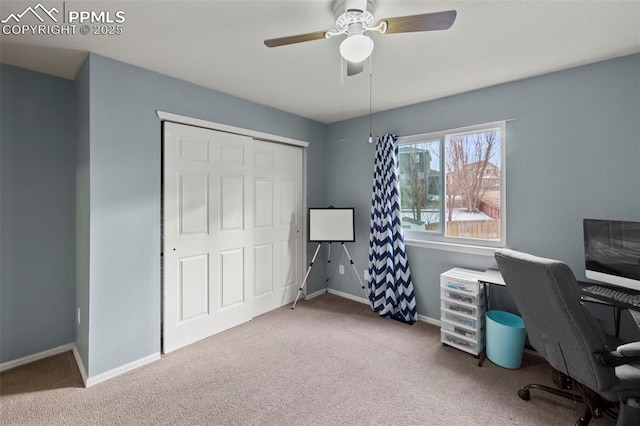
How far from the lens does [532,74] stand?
2.49 meters

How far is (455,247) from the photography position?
3021mm

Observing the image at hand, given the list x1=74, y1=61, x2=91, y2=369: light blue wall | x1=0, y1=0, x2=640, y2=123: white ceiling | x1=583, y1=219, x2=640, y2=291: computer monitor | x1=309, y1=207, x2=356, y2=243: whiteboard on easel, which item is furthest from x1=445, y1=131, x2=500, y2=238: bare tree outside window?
x1=74, y1=61, x2=91, y2=369: light blue wall

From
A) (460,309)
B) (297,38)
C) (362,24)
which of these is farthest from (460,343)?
(297,38)

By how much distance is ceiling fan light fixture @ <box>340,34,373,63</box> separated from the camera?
139cm

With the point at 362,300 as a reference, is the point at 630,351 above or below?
above

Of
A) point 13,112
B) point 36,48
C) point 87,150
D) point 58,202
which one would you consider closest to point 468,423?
point 87,150

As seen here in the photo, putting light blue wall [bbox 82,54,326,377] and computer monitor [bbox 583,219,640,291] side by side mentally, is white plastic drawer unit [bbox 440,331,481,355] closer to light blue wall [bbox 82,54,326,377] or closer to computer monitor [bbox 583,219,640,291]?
computer monitor [bbox 583,219,640,291]

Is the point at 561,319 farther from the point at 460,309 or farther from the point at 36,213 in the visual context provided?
the point at 36,213

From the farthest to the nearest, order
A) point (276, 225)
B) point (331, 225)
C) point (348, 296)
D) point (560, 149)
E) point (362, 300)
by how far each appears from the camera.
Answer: point (348, 296) < point (362, 300) < point (331, 225) < point (276, 225) < point (560, 149)

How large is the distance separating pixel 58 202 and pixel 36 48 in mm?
1284

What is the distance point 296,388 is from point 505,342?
177cm

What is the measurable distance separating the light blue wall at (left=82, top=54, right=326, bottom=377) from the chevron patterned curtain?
2.23m

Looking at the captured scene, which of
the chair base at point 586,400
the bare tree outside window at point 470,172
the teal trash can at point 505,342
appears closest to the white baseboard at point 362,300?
the teal trash can at point 505,342

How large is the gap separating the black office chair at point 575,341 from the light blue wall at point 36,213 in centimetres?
374
